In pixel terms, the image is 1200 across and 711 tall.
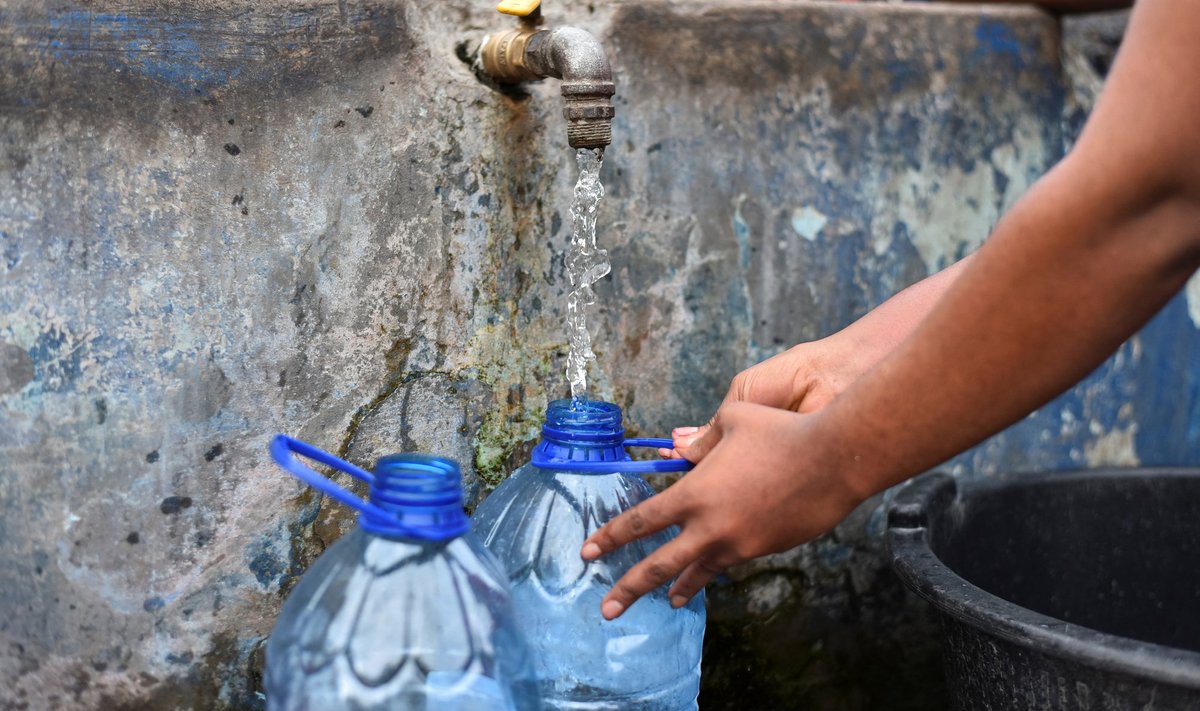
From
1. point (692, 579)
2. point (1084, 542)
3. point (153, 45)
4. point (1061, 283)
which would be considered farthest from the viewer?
point (1084, 542)

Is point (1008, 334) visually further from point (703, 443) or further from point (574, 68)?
point (574, 68)

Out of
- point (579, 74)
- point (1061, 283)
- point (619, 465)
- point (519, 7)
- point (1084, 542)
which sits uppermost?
point (519, 7)

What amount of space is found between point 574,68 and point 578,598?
2.50 ft

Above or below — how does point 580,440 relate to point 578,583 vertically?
above

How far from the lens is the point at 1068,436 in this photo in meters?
2.48

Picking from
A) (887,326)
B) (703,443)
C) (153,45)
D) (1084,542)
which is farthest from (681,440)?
(1084,542)

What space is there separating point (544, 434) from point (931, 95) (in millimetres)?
1193

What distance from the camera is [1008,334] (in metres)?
1.14

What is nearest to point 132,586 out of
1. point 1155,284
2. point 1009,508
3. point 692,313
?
point 692,313

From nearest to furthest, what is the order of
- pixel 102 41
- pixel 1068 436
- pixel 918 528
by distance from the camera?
pixel 102 41 < pixel 918 528 < pixel 1068 436

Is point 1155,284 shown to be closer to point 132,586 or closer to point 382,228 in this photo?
point 382,228

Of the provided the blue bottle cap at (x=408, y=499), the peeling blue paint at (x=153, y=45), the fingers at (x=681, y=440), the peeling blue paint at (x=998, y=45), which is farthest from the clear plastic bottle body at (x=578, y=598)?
the peeling blue paint at (x=998, y=45)

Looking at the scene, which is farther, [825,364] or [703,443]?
[825,364]

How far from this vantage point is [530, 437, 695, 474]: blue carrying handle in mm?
1452
